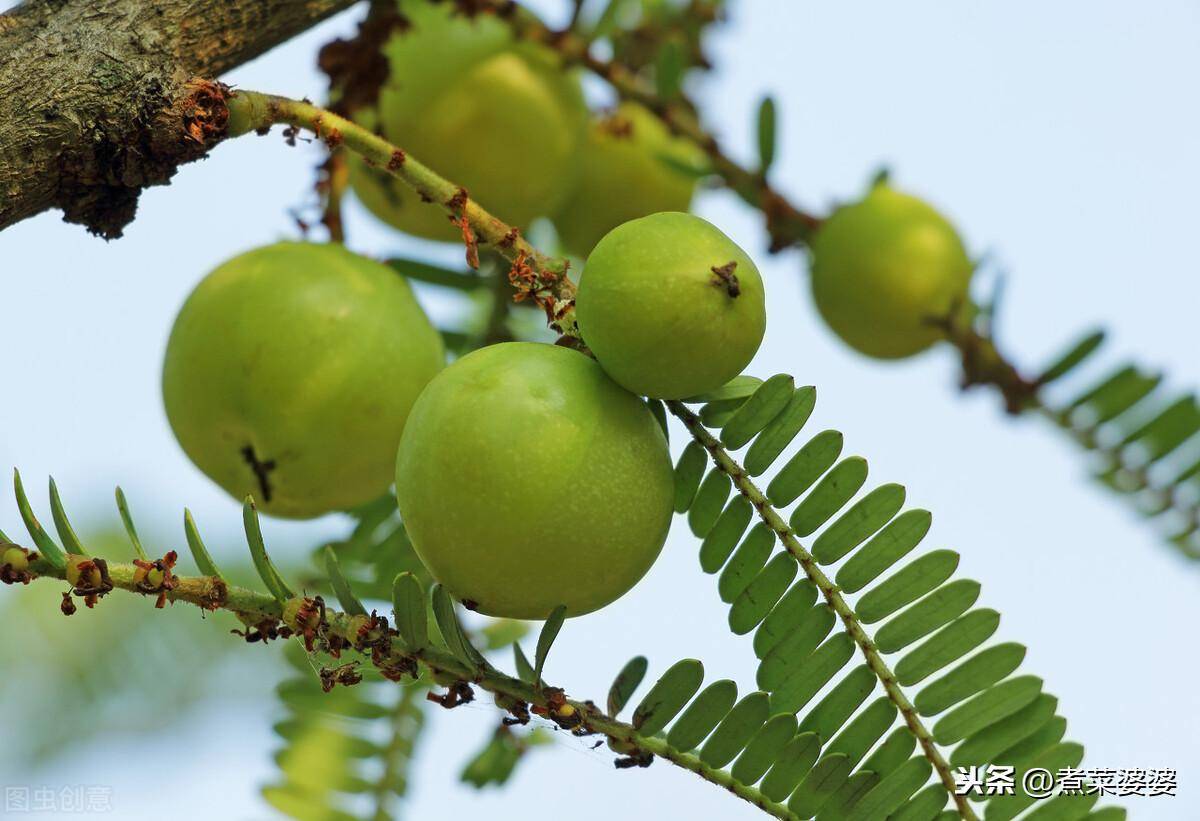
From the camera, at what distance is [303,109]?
1.40 meters

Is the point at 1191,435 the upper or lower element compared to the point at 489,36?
lower

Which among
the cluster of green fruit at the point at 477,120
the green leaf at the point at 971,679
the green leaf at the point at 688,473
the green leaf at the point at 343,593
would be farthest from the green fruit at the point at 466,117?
the green leaf at the point at 971,679

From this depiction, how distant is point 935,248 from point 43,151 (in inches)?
59.2

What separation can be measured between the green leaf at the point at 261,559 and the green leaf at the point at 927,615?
2.10 feet

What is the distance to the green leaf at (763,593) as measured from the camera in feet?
4.34

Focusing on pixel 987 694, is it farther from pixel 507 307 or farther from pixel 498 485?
pixel 507 307

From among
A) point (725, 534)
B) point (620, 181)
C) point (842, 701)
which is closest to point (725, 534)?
point (725, 534)

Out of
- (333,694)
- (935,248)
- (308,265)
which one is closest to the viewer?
(308,265)

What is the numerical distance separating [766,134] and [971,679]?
1.14 m

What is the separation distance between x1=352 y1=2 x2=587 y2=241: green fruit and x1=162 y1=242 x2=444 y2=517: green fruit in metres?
0.42

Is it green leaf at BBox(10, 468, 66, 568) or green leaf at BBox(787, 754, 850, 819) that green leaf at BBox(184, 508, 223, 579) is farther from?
green leaf at BBox(787, 754, 850, 819)

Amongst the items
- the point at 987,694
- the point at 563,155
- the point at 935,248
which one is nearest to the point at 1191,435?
the point at 935,248

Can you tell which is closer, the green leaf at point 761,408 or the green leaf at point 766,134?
the green leaf at point 761,408

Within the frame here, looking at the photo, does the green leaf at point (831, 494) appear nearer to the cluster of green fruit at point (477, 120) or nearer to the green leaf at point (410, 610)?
the green leaf at point (410, 610)
